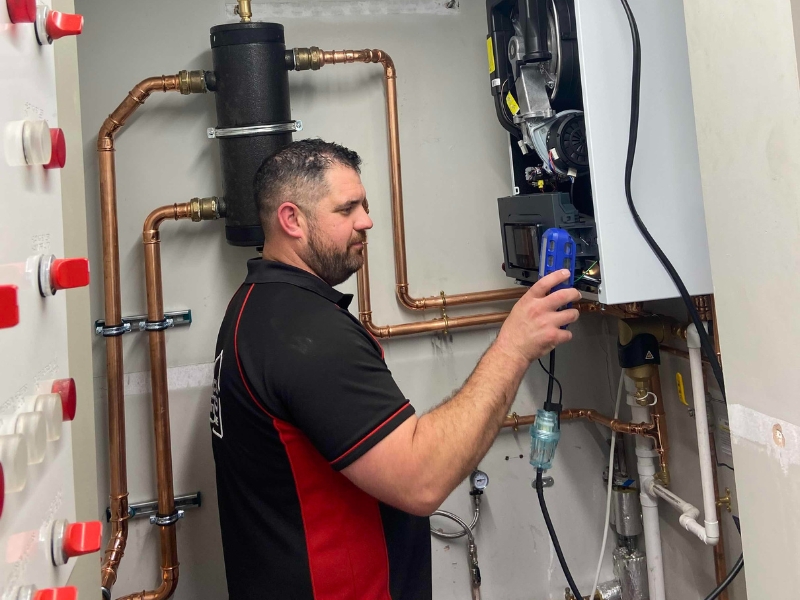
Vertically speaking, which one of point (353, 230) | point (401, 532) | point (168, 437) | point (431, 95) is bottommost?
point (401, 532)

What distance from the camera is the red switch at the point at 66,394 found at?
0.59 metres

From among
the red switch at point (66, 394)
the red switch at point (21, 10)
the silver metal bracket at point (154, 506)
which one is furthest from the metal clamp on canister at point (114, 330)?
the red switch at point (21, 10)

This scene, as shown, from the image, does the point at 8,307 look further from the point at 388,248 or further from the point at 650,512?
the point at 650,512

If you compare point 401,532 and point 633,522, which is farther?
point 633,522

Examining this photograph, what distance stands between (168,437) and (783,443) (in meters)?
1.26

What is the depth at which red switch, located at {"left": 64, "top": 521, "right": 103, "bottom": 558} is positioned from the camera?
0.56m

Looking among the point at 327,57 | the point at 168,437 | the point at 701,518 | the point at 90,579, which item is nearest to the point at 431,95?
the point at 327,57

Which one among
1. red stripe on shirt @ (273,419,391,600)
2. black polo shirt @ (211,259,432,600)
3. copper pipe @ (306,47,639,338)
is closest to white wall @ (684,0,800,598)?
black polo shirt @ (211,259,432,600)

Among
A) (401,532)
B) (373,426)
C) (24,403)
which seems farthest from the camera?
(401,532)

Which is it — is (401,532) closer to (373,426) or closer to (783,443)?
(373,426)

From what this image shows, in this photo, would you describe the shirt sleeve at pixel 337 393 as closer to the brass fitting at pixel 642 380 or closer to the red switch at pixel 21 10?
the red switch at pixel 21 10

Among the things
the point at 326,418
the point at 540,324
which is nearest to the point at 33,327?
the point at 326,418

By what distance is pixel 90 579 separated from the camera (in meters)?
0.72

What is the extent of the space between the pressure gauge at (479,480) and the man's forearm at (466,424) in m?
0.73
